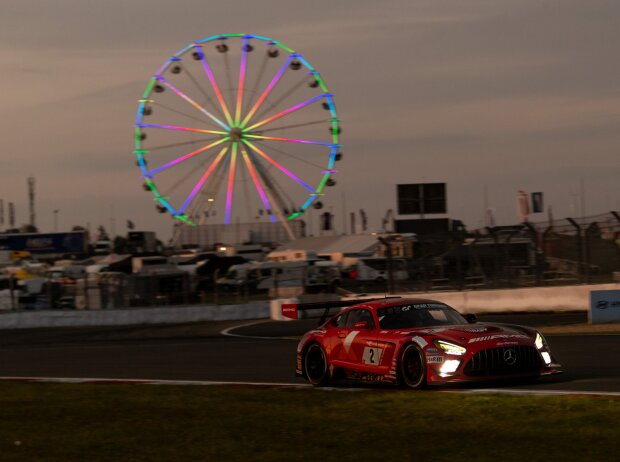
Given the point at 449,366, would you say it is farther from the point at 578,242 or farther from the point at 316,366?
the point at 578,242

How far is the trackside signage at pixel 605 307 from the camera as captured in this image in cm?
2370

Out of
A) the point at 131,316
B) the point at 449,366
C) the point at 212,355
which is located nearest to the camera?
the point at 449,366

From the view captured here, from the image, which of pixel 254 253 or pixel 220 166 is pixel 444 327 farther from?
pixel 254 253

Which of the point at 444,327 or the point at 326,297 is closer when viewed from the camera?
the point at 444,327

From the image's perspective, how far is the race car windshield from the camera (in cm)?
1267

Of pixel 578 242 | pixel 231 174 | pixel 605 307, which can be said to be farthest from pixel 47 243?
pixel 605 307

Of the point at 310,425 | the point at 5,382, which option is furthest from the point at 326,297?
the point at 310,425

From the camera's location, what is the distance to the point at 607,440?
810 cm

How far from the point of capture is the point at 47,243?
106000mm

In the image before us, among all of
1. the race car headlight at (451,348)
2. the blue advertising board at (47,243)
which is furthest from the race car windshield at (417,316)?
the blue advertising board at (47,243)

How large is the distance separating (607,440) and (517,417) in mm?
1383

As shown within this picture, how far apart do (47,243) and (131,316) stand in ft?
234

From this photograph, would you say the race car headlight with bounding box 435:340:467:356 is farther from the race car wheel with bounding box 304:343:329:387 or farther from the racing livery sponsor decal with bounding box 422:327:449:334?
the race car wheel with bounding box 304:343:329:387

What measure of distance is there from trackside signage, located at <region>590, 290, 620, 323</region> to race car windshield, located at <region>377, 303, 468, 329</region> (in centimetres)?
1148
